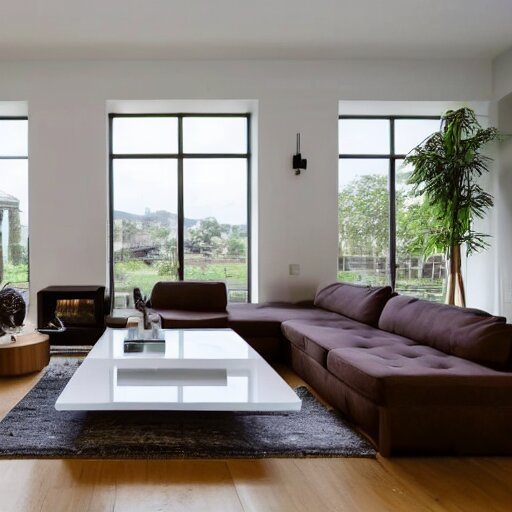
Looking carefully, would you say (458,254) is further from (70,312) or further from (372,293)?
(70,312)

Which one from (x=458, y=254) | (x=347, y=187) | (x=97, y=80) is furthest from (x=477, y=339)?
(x=97, y=80)

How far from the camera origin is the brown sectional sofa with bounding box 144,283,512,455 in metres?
2.12

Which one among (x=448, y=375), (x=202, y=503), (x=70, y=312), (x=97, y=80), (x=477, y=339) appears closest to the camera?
(x=202, y=503)

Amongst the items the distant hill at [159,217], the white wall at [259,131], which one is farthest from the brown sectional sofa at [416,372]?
the distant hill at [159,217]

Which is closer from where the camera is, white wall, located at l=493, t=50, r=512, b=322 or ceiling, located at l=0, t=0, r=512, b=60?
ceiling, located at l=0, t=0, r=512, b=60

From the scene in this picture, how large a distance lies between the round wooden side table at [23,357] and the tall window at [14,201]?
91.4 inches

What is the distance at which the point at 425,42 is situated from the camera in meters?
4.95

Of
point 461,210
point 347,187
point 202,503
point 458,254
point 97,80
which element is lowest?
point 202,503

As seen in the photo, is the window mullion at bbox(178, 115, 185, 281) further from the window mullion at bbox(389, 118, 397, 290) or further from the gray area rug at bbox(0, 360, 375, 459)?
the gray area rug at bbox(0, 360, 375, 459)

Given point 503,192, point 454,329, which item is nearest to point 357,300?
point 454,329

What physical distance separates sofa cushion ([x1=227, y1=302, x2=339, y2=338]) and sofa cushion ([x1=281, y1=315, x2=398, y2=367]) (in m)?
0.15

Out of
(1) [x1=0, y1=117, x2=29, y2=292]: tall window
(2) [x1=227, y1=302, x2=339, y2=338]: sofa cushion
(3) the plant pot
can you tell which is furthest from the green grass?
(3) the plant pot

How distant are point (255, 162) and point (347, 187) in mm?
1235

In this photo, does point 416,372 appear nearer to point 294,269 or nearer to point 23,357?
Result: point 23,357
